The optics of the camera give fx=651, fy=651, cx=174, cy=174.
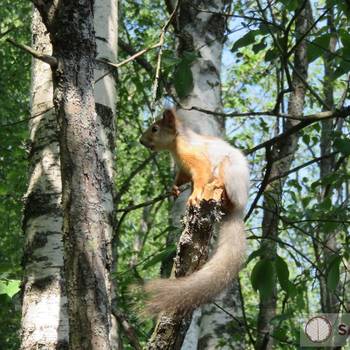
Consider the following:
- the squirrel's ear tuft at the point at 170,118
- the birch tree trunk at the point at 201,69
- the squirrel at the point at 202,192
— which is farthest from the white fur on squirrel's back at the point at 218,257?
the birch tree trunk at the point at 201,69

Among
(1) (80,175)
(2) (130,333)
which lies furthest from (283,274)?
(1) (80,175)

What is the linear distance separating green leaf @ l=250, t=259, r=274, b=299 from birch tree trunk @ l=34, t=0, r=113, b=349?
1.87m

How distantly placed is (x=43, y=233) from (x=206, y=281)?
110 cm

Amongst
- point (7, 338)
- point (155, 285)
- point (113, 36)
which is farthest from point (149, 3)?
point (155, 285)

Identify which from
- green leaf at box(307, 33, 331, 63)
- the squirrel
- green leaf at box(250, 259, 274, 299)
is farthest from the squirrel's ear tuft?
green leaf at box(250, 259, 274, 299)

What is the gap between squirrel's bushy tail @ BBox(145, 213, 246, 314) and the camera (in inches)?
101

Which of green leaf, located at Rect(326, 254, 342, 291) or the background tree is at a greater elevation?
the background tree

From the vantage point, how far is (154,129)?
516cm

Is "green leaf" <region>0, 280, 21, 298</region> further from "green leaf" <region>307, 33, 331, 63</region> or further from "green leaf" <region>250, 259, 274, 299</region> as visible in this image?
"green leaf" <region>307, 33, 331, 63</region>

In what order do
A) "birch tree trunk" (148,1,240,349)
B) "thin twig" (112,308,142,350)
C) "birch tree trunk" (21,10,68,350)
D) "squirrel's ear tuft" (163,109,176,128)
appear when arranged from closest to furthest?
"thin twig" (112,308,142,350) → "birch tree trunk" (21,10,68,350) → "squirrel's ear tuft" (163,109,176,128) → "birch tree trunk" (148,1,240,349)

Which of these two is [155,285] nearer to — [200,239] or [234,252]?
[200,239]

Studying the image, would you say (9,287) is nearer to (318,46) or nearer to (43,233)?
(43,233)

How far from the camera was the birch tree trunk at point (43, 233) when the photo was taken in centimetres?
339

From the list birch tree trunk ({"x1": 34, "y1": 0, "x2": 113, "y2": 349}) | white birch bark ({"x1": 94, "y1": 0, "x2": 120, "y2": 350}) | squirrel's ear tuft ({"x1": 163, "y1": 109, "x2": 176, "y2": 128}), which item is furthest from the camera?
squirrel's ear tuft ({"x1": 163, "y1": 109, "x2": 176, "y2": 128})
